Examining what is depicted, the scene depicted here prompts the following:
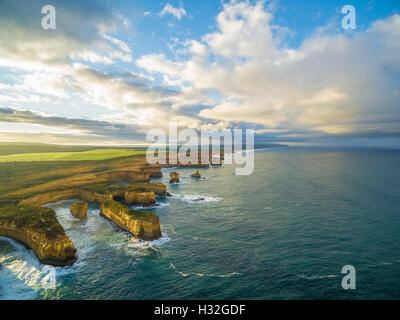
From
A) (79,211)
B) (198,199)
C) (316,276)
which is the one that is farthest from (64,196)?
(316,276)

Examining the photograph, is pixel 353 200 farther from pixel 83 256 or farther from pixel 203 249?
pixel 83 256

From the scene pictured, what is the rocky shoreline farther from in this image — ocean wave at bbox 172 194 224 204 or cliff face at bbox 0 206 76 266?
ocean wave at bbox 172 194 224 204

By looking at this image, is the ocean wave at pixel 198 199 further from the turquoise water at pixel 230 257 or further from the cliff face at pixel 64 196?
the cliff face at pixel 64 196

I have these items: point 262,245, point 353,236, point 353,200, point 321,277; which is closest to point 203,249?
point 262,245

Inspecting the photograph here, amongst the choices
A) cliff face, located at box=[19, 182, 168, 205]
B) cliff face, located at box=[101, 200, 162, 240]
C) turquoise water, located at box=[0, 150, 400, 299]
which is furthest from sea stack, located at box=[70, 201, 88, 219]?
cliff face, located at box=[101, 200, 162, 240]

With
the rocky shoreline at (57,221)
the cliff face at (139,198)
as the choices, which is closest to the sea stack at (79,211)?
the rocky shoreline at (57,221)
